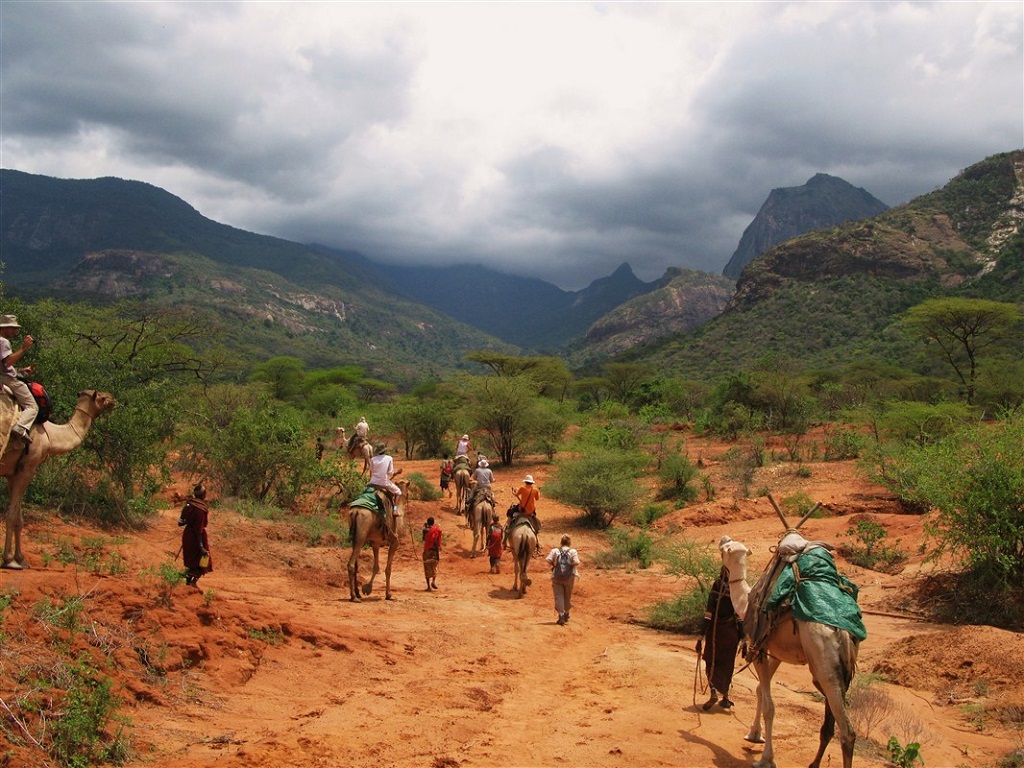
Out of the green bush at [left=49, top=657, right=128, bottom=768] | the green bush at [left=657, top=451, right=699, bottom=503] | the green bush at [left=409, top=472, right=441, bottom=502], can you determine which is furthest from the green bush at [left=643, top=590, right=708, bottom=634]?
the green bush at [left=657, top=451, right=699, bottom=503]

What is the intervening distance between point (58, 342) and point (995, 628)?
1599 centimetres

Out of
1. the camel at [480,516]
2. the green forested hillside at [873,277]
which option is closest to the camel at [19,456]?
the camel at [480,516]

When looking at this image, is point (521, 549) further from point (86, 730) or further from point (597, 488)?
point (86, 730)

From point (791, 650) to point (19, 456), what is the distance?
8639 mm

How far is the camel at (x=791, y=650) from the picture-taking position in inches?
221

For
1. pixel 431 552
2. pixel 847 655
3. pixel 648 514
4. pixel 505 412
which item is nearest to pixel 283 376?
pixel 505 412

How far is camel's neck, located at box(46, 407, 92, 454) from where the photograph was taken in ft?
29.9

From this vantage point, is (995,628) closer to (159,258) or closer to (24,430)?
(24,430)

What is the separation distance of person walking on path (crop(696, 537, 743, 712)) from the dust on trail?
277 millimetres

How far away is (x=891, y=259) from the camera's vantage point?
77938mm

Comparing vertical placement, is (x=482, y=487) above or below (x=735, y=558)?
below

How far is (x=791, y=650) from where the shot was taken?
6176mm

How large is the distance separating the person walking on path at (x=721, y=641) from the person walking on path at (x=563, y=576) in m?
3.73

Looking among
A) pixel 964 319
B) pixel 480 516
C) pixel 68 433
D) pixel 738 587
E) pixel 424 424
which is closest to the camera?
pixel 738 587
